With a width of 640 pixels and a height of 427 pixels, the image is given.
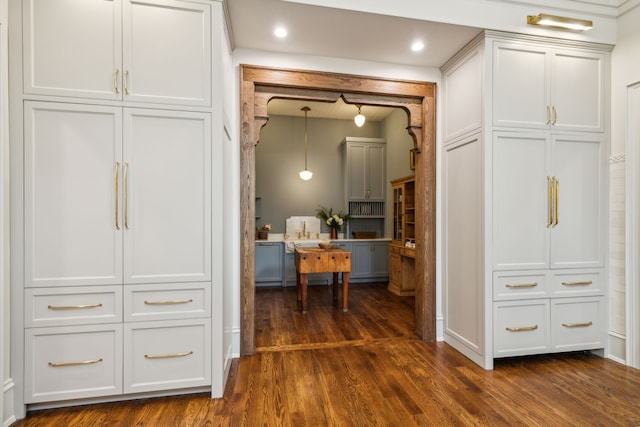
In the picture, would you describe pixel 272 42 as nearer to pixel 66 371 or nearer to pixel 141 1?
pixel 141 1

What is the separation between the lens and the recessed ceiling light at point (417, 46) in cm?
279

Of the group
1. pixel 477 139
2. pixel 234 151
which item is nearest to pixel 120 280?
pixel 234 151

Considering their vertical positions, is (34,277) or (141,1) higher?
(141,1)

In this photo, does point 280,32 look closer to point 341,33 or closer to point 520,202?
point 341,33

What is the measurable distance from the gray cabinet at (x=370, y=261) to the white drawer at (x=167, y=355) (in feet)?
13.5

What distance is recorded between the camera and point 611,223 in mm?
2801

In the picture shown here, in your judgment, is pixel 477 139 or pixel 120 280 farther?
pixel 477 139

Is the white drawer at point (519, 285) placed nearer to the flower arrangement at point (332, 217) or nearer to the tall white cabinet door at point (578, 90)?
the tall white cabinet door at point (578, 90)

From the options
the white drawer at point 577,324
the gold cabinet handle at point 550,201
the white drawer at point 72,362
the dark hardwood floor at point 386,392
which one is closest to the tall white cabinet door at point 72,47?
the white drawer at point 72,362

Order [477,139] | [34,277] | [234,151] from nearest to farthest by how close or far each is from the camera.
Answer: [34,277], [477,139], [234,151]

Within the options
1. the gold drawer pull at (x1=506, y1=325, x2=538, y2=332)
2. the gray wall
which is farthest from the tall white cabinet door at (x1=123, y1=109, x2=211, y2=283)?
the gray wall

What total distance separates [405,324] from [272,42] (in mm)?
3282

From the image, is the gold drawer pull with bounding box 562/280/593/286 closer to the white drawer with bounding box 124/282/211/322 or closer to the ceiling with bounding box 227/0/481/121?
the ceiling with bounding box 227/0/481/121

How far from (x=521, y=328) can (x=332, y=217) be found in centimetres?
398
